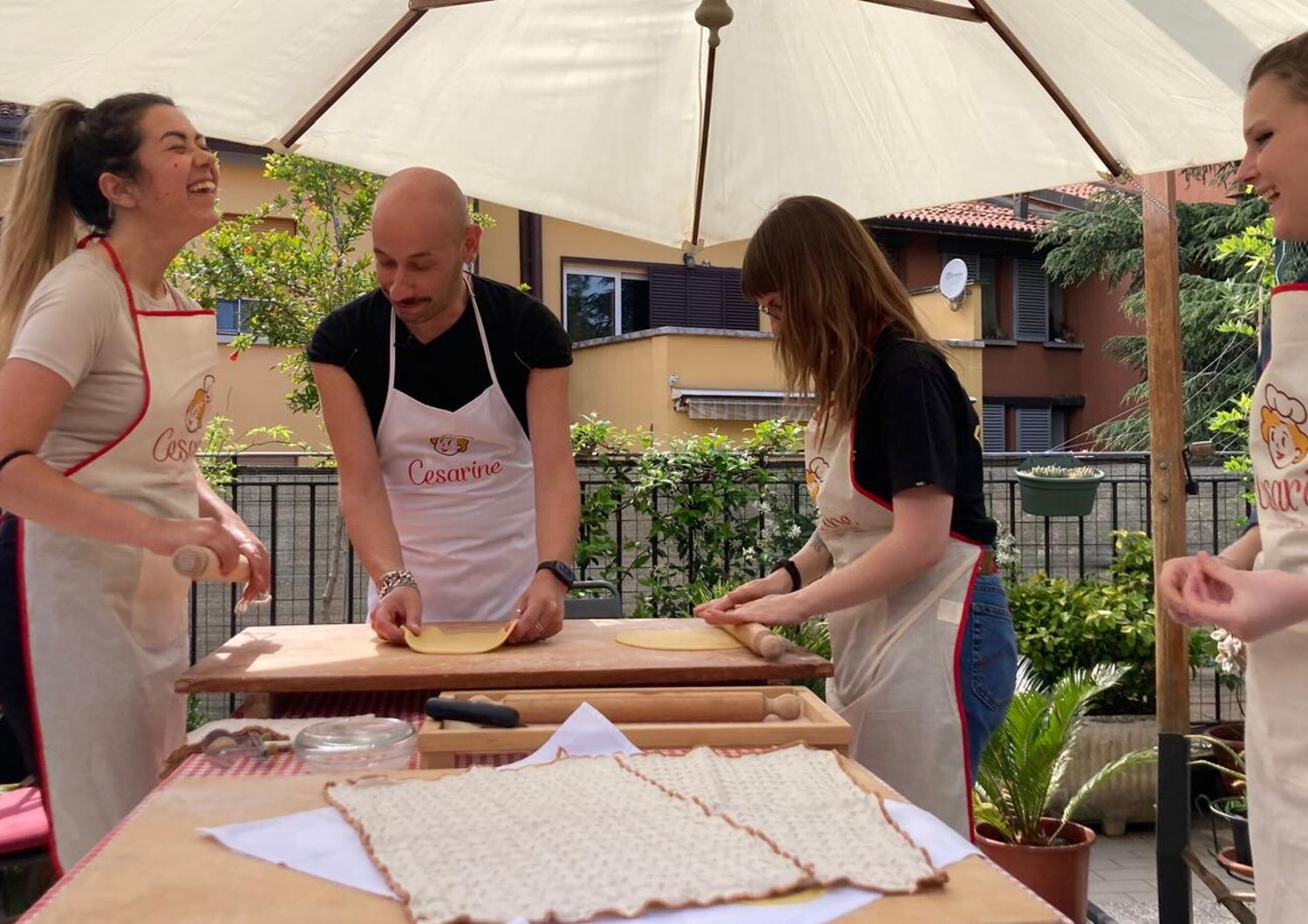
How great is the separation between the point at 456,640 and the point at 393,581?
27 centimetres

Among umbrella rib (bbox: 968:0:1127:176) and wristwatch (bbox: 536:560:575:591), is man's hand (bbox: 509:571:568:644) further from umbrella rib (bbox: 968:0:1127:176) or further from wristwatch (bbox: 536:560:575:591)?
umbrella rib (bbox: 968:0:1127:176)

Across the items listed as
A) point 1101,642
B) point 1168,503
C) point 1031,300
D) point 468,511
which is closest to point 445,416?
point 468,511

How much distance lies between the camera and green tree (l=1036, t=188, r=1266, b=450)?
13633mm

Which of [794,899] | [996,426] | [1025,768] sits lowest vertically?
[1025,768]

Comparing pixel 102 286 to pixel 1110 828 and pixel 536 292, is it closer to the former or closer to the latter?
pixel 1110 828

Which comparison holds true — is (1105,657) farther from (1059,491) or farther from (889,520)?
(889,520)

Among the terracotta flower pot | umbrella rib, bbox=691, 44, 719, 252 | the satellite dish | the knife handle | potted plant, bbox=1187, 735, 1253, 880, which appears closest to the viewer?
the knife handle

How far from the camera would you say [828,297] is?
2182 mm

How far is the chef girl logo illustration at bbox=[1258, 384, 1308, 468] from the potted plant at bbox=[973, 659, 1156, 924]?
2.59 meters

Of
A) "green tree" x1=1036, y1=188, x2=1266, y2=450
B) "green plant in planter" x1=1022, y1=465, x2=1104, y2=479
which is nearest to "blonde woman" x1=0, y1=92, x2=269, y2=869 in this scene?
"green plant in planter" x1=1022, y1=465, x2=1104, y2=479

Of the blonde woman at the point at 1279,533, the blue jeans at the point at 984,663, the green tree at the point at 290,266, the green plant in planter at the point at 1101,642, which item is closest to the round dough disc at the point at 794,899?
the blonde woman at the point at 1279,533

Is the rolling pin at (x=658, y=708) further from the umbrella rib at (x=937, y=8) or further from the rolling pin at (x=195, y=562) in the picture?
the umbrella rib at (x=937, y=8)

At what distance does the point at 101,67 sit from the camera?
2.58 m

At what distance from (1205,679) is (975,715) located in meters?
4.94
